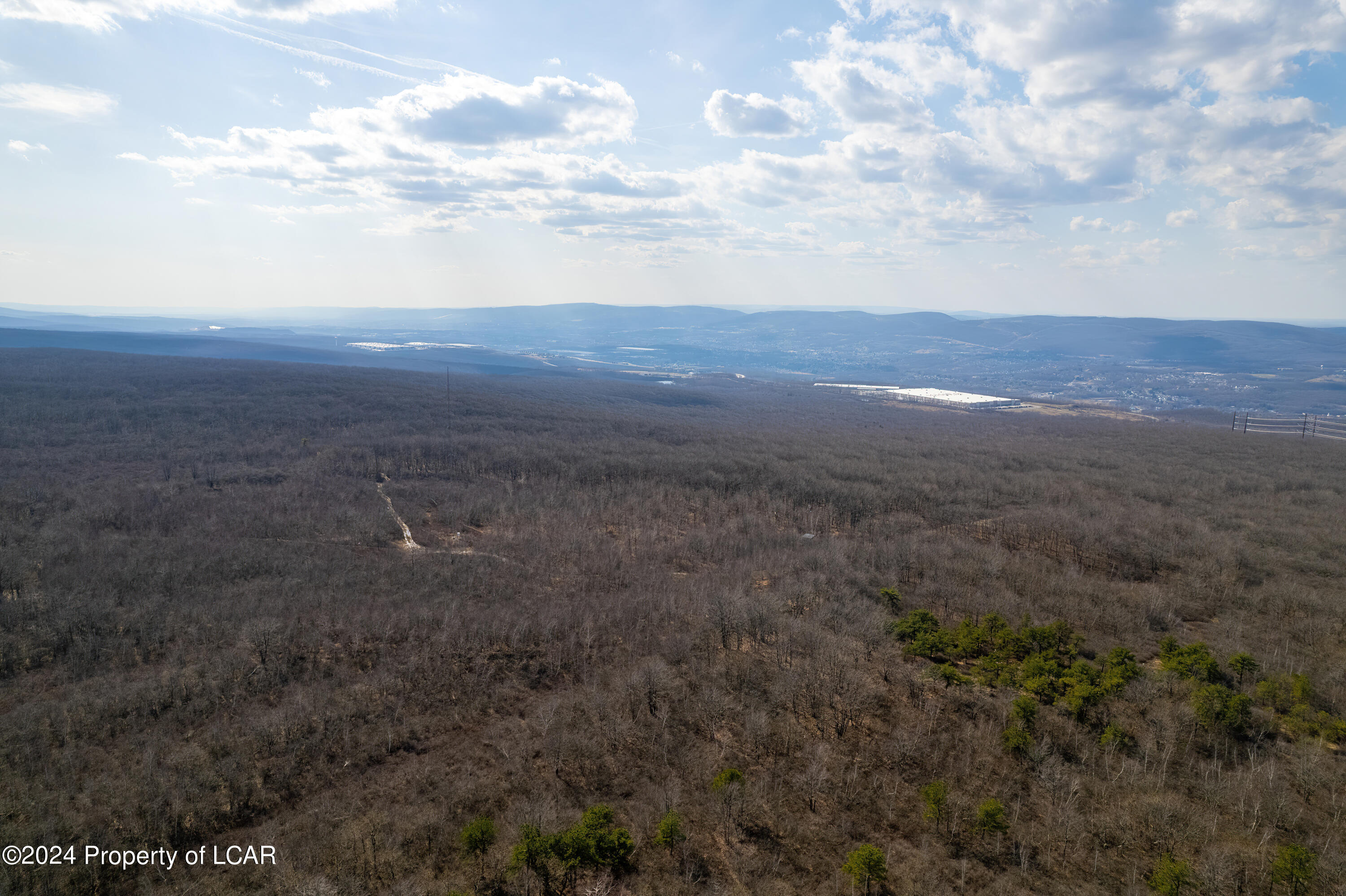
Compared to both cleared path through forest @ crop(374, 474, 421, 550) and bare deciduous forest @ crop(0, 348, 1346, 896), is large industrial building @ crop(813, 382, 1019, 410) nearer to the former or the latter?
bare deciduous forest @ crop(0, 348, 1346, 896)

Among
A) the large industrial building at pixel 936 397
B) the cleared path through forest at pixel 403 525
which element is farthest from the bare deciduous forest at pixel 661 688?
the large industrial building at pixel 936 397

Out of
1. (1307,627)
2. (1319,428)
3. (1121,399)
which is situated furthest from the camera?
(1121,399)

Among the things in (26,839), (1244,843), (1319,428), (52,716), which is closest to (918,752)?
(1244,843)

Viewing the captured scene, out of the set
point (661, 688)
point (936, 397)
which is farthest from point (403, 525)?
point (936, 397)

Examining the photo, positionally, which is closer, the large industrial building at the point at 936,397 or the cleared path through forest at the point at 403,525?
the cleared path through forest at the point at 403,525

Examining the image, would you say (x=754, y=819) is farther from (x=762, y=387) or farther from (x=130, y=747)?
(x=762, y=387)

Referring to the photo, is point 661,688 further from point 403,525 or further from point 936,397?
point 936,397

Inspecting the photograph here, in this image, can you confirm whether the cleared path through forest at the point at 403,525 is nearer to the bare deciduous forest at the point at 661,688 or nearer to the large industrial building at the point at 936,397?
the bare deciduous forest at the point at 661,688
